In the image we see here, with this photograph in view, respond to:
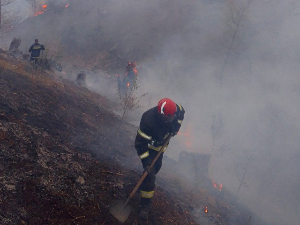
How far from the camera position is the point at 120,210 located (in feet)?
11.3

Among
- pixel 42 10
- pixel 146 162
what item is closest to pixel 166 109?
pixel 146 162

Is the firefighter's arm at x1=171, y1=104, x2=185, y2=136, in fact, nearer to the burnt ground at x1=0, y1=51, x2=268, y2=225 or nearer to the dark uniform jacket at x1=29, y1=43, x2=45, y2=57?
the burnt ground at x1=0, y1=51, x2=268, y2=225

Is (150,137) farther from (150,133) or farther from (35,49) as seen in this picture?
(35,49)

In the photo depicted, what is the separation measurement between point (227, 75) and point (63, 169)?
17.2 meters

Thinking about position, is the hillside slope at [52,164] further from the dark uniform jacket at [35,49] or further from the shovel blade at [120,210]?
the dark uniform jacket at [35,49]

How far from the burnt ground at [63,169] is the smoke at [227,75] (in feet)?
19.3

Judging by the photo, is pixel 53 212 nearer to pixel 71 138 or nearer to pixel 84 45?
pixel 71 138

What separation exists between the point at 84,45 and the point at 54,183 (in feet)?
74.8

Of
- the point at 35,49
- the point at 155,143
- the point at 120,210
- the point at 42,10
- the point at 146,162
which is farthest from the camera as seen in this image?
the point at 42,10

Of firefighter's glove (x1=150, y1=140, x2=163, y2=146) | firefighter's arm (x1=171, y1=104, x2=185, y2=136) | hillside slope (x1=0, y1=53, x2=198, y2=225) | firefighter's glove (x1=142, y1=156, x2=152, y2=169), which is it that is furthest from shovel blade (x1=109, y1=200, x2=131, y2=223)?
firefighter's arm (x1=171, y1=104, x2=185, y2=136)

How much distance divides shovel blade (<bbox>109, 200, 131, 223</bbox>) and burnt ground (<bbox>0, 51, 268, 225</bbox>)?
0.31 ft

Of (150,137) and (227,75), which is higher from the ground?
(227,75)

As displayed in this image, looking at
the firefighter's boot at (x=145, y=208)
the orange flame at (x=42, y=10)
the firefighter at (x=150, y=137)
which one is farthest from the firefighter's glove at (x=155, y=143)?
the orange flame at (x=42, y=10)

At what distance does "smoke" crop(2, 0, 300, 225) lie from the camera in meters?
13.6
